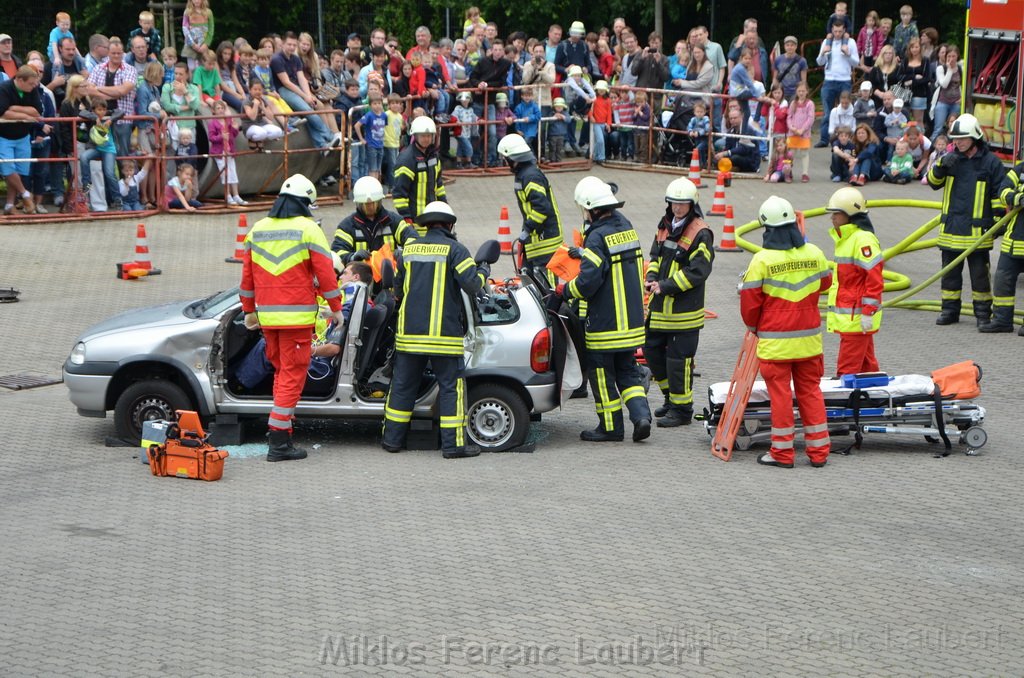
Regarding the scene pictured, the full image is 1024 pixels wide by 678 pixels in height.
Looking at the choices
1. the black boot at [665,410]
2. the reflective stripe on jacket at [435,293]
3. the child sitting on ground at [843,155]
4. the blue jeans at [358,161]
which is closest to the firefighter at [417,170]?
the black boot at [665,410]

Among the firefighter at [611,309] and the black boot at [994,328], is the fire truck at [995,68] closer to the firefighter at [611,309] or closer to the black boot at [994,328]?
the black boot at [994,328]

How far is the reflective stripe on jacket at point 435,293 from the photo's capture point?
9711mm

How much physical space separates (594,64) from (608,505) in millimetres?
16611

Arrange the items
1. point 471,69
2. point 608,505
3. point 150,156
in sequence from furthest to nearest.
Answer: point 471,69 < point 150,156 < point 608,505

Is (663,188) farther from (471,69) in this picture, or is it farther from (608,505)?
(608,505)

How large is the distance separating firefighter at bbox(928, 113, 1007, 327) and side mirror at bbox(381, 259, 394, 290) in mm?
6165

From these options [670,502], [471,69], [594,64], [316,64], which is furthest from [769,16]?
[670,502]

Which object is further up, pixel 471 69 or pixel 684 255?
pixel 471 69

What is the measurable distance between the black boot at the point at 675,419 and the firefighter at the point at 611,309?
0.53 metres

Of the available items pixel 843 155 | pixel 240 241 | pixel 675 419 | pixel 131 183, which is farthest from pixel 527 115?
pixel 675 419

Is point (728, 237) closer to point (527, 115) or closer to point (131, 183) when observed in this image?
point (527, 115)

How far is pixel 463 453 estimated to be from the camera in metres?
9.91

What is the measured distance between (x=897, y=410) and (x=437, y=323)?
10.4ft

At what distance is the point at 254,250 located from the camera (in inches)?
384
